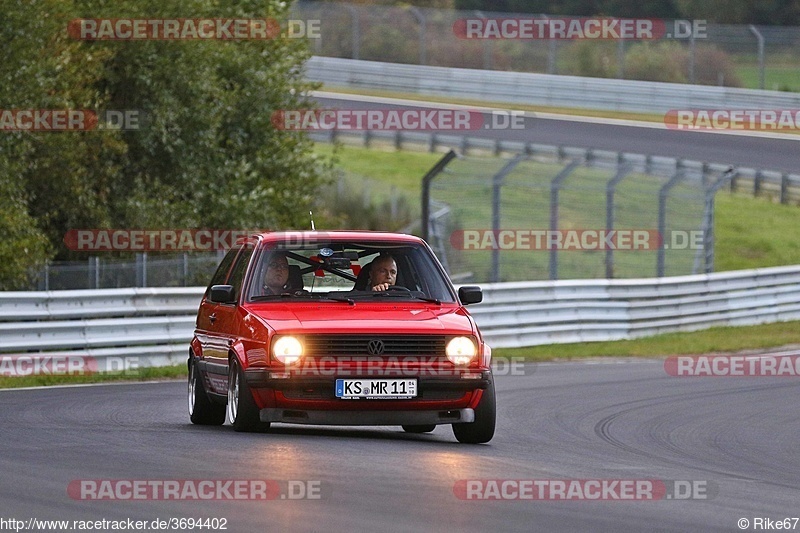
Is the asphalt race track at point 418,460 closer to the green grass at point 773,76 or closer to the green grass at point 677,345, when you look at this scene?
the green grass at point 677,345

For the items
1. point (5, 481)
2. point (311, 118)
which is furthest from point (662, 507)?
point (311, 118)

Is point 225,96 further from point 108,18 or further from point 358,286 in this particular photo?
point 358,286

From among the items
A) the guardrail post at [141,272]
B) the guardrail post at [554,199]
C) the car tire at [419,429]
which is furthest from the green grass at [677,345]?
the car tire at [419,429]

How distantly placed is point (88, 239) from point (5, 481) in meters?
16.3

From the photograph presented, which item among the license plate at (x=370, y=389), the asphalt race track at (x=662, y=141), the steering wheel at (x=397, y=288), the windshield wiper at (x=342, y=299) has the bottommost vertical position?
the license plate at (x=370, y=389)

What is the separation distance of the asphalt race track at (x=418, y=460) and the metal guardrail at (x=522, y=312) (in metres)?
2.09

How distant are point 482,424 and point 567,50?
4309 centimetres

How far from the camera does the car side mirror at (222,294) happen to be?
11.2m

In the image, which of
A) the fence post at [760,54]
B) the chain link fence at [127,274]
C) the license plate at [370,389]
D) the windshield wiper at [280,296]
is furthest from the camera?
the fence post at [760,54]

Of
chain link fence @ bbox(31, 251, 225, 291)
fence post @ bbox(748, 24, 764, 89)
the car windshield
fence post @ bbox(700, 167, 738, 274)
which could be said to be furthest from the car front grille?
fence post @ bbox(748, 24, 764, 89)

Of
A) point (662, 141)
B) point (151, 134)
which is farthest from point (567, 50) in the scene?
point (151, 134)

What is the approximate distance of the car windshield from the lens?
11188mm

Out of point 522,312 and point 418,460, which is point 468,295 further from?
point 522,312

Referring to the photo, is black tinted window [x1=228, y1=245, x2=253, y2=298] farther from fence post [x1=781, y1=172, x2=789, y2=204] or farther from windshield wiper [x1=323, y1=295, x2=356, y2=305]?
fence post [x1=781, y1=172, x2=789, y2=204]
